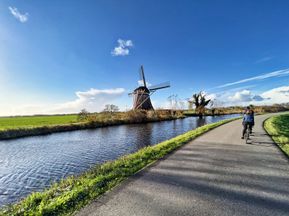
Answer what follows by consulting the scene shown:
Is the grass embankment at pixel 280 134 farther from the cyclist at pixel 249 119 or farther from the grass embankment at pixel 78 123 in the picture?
the grass embankment at pixel 78 123

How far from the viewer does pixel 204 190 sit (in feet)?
14.1

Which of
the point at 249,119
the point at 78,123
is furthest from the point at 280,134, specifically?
the point at 78,123

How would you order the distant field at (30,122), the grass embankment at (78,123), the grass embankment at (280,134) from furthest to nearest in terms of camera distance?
the distant field at (30,122)
the grass embankment at (78,123)
the grass embankment at (280,134)

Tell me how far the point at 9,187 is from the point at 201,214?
734 cm

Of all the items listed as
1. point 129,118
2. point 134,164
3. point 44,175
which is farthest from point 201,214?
point 129,118

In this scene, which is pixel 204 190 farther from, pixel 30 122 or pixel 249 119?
pixel 30 122

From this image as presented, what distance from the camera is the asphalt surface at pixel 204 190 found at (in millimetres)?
3512

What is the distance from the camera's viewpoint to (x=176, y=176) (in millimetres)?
5293

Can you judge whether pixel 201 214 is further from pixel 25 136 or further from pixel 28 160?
pixel 25 136

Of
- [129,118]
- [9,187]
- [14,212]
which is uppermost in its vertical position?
[129,118]

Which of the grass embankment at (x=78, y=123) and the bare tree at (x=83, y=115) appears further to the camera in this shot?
the bare tree at (x=83, y=115)

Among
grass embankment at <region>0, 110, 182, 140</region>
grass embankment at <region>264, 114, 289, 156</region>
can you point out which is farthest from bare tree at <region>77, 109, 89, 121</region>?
grass embankment at <region>264, 114, 289, 156</region>

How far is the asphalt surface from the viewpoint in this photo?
3.51m

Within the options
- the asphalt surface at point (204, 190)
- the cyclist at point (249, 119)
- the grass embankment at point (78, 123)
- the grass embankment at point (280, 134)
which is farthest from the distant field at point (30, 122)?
the grass embankment at point (280, 134)
